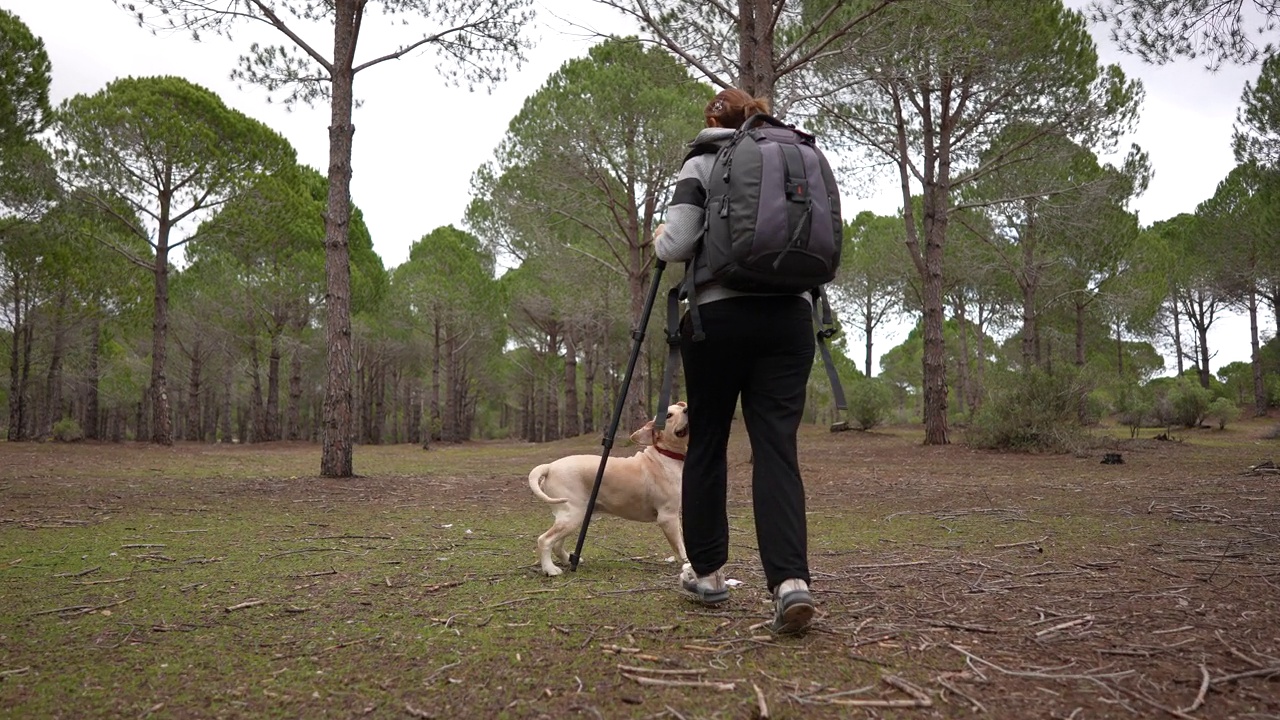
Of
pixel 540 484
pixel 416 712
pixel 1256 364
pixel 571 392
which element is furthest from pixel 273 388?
pixel 1256 364

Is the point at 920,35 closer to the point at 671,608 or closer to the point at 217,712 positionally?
the point at 671,608

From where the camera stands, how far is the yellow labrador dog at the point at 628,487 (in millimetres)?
3783

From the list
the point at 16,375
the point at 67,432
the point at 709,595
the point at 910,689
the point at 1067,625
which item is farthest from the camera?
the point at 16,375

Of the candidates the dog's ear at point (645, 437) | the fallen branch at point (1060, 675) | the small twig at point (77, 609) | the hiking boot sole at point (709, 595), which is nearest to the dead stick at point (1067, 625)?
the fallen branch at point (1060, 675)

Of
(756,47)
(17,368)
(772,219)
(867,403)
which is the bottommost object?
A: (867,403)

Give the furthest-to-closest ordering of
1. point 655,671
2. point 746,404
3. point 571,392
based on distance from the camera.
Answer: point 571,392 < point 746,404 < point 655,671

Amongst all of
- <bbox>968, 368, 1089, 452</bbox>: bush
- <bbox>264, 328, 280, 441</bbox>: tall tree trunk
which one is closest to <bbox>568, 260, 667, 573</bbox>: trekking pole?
<bbox>968, 368, 1089, 452</bbox>: bush

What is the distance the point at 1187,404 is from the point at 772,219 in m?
22.2

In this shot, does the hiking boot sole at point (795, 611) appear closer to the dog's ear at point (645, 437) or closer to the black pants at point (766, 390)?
the black pants at point (766, 390)

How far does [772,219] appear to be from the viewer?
2.57m

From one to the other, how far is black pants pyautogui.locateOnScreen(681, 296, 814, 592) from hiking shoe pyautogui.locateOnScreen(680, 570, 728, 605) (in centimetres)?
37

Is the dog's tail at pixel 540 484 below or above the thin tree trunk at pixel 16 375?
below

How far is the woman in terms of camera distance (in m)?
2.64

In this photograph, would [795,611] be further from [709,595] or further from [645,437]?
[645,437]
